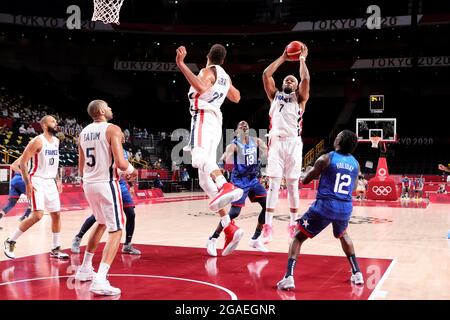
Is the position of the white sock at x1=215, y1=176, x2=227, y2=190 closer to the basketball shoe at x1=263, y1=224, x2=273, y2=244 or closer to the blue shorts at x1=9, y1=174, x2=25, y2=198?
the basketball shoe at x1=263, y1=224, x2=273, y2=244

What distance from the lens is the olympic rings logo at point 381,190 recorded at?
18594 mm

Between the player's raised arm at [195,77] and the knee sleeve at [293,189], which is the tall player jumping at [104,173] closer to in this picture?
the player's raised arm at [195,77]

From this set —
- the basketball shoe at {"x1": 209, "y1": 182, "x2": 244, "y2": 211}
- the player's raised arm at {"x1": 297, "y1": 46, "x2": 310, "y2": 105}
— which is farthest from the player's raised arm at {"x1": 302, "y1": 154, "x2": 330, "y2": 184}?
the player's raised arm at {"x1": 297, "y1": 46, "x2": 310, "y2": 105}

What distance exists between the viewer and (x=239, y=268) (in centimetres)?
612

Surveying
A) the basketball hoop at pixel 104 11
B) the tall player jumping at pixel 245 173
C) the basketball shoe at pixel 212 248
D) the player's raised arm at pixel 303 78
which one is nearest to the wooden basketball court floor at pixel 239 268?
the basketball shoe at pixel 212 248

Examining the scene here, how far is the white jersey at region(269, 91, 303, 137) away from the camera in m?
6.70

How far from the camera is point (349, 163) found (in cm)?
505

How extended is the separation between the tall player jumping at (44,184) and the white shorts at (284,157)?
2976mm

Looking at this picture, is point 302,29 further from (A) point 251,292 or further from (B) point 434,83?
(A) point 251,292

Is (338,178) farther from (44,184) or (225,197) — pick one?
(44,184)

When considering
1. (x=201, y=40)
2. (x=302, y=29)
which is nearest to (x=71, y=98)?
(x=201, y=40)
